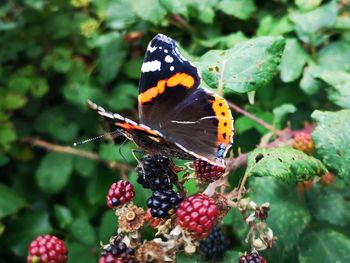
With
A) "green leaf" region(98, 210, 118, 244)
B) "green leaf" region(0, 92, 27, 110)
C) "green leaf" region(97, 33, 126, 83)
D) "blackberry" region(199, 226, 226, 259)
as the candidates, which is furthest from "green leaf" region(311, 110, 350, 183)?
"green leaf" region(0, 92, 27, 110)

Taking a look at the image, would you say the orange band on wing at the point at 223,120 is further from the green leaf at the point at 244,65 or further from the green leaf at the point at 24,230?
the green leaf at the point at 24,230

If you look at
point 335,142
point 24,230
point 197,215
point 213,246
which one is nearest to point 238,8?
point 335,142

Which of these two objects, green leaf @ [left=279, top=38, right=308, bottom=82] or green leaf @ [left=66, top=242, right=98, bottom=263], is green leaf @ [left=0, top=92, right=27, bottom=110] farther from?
green leaf @ [left=279, top=38, right=308, bottom=82]

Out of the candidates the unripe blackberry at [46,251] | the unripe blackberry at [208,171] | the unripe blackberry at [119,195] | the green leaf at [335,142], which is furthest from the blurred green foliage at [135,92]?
the unripe blackberry at [46,251]

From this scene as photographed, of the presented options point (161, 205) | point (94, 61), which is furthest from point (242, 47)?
point (94, 61)

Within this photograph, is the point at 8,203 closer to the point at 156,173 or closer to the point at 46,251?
Answer: the point at 46,251

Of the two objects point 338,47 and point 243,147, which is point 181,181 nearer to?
point 243,147
